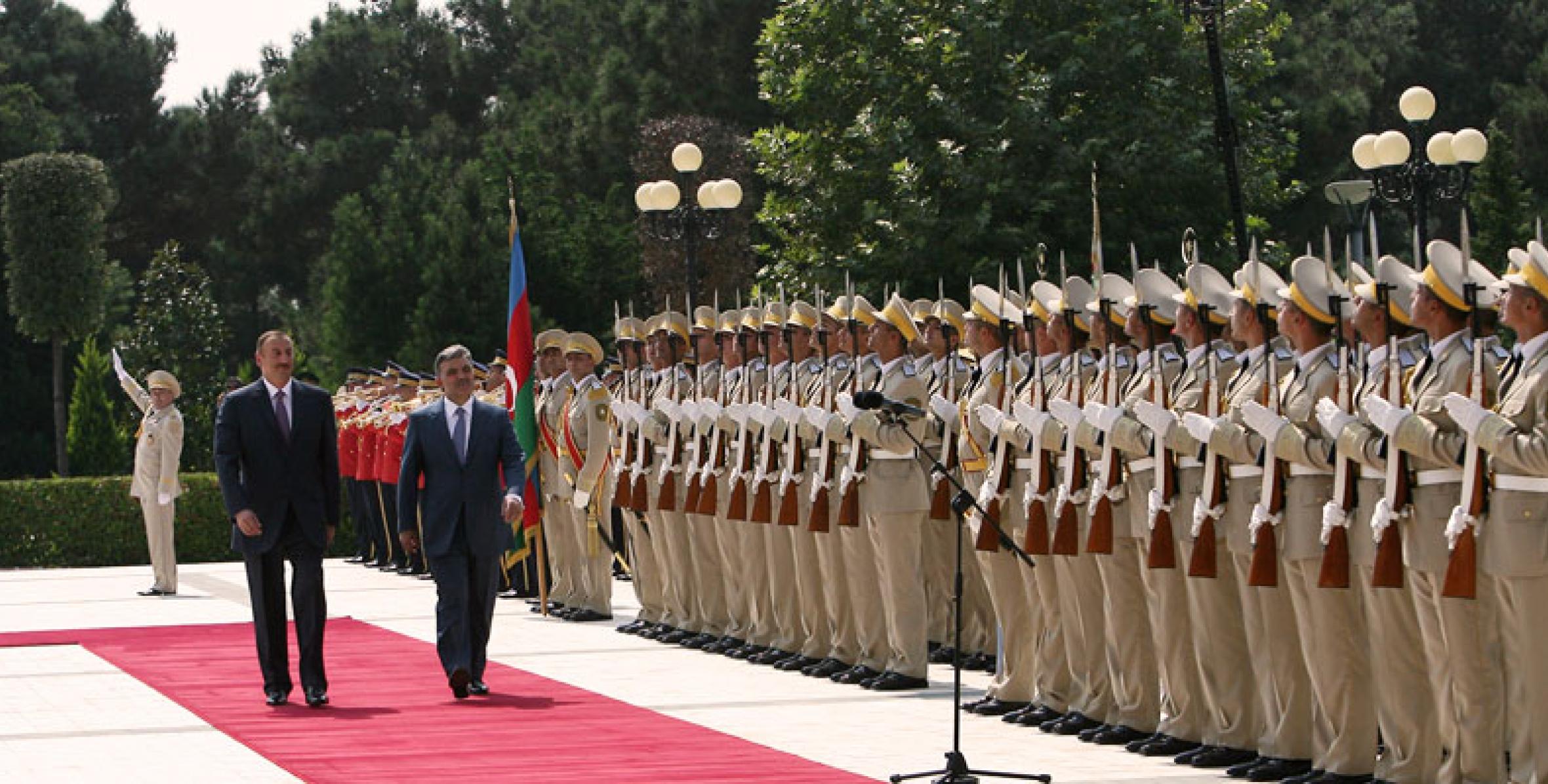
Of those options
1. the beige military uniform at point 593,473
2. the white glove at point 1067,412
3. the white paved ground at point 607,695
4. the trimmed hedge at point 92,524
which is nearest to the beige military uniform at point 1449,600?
the white paved ground at point 607,695

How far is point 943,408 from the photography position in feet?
42.4

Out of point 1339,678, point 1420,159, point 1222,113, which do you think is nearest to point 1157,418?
point 1339,678

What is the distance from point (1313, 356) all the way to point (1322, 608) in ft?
3.32

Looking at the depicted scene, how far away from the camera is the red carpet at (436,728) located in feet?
33.3

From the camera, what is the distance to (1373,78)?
43688 millimetres

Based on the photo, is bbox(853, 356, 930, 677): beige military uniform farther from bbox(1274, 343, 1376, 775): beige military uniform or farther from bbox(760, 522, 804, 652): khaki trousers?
bbox(1274, 343, 1376, 775): beige military uniform

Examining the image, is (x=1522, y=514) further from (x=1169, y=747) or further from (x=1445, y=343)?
(x=1169, y=747)

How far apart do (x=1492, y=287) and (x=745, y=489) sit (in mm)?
6972

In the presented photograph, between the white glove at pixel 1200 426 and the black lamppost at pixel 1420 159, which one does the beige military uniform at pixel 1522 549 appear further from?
the black lamppost at pixel 1420 159

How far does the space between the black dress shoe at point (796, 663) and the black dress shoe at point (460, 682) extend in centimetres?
243

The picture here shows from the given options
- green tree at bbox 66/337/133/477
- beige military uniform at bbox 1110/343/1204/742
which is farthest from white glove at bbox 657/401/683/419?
green tree at bbox 66/337/133/477

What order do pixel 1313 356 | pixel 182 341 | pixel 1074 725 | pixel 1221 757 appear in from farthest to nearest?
pixel 182 341 < pixel 1074 725 < pixel 1221 757 < pixel 1313 356

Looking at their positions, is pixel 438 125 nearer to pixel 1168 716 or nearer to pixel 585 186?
pixel 585 186

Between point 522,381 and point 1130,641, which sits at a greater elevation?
point 522,381
